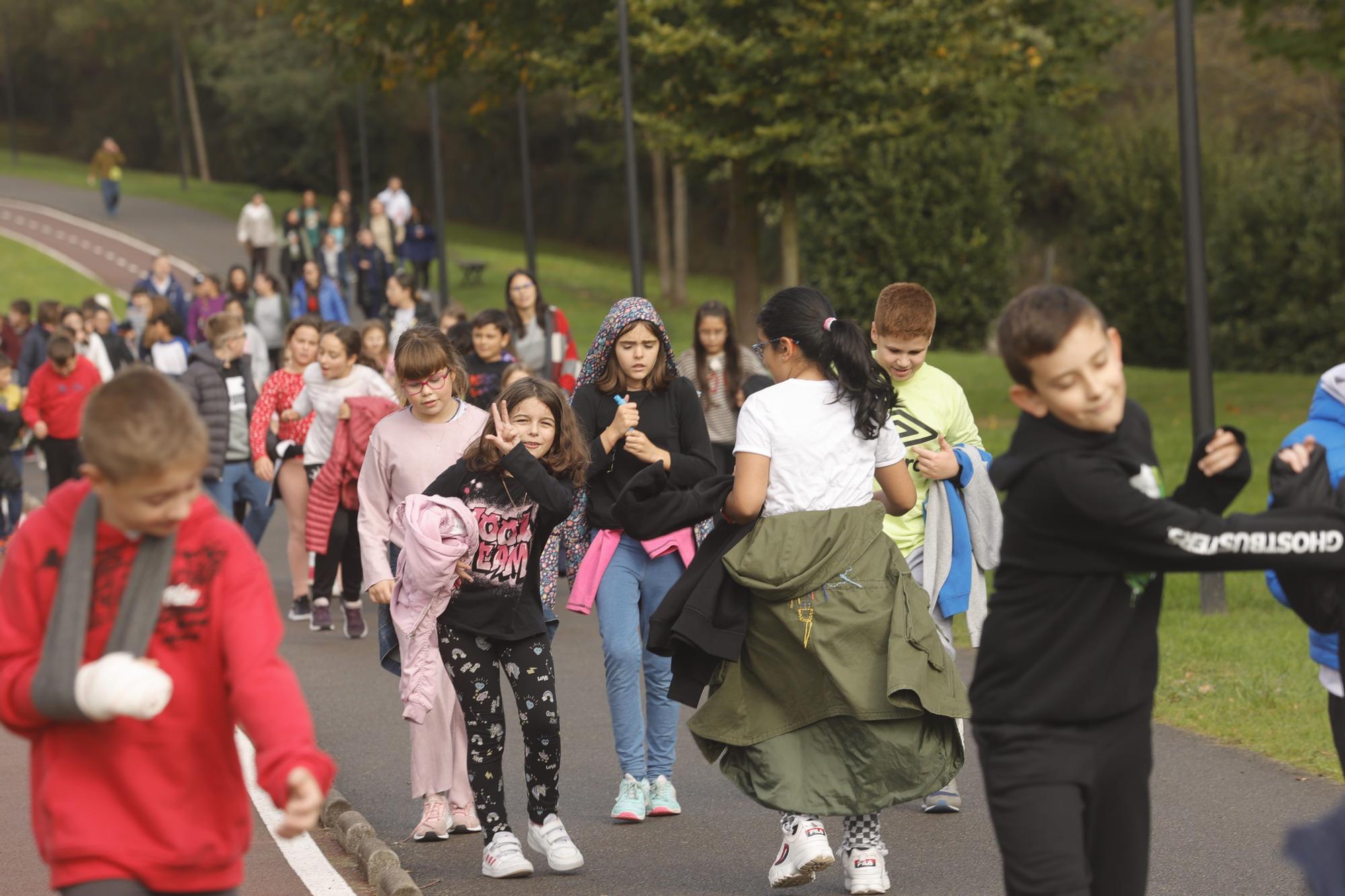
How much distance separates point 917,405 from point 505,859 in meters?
2.27

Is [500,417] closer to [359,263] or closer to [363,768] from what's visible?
[363,768]

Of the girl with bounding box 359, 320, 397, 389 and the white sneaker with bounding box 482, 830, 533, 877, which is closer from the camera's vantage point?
the white sneaker with bounding box 482, 830, 533, 877

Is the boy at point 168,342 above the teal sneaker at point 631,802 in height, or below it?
above

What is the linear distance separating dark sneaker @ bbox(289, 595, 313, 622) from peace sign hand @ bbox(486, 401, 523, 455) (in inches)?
238

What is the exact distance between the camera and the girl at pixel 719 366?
9.35 metres

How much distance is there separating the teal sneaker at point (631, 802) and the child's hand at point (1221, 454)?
3.56 meters

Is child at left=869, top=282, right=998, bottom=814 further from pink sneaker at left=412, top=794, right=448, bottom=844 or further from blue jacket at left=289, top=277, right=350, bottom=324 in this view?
blue jacket at left=289, top=277, right=350, bottom=324

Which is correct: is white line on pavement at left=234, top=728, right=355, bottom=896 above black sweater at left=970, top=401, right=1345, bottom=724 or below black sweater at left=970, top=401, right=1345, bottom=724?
below

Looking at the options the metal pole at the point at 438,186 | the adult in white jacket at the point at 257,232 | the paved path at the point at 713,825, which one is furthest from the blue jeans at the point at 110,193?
the paved path at the point at 713,825

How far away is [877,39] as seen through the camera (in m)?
21.6

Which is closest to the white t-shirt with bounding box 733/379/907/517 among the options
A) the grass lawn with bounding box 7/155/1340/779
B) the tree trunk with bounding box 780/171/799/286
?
the grass lawn with bounding box 7/155/1340/779

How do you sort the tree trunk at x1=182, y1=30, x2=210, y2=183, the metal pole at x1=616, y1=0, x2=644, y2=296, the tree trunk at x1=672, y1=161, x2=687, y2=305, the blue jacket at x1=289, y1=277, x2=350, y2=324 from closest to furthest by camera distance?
1. the metal pole at x1=616, y1=0, x2=644, y2=296
2. the blue jacket at x1=289, y1=277, x2=350, y2=324
3. the tree trunk at x1=672, y1=161, x2=687, y2=305
4. the tree trunk at x1=182, y1=30, x2=210, y2=183

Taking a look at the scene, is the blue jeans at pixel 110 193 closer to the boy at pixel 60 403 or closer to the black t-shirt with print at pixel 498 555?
the boy at pixel 60 403

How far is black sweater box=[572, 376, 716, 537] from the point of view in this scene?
6754 millimetres
